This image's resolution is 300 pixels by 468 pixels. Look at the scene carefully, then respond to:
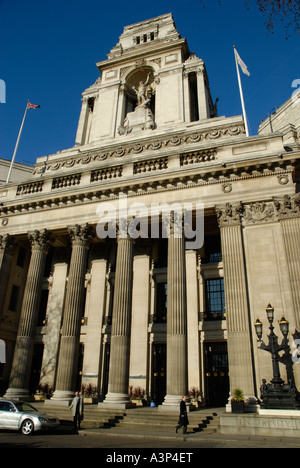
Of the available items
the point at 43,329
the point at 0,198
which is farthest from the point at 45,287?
the point at 0,198

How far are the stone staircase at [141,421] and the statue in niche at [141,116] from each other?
2387 cm

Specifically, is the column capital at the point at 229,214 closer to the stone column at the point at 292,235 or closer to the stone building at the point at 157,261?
the stone building at the point at 157,261

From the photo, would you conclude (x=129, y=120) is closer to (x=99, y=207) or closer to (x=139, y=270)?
(x=99, y=207)

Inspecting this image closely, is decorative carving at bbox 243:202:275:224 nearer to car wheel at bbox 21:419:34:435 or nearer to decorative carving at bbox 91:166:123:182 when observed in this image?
decorative carving at bbox 91:166:123:182

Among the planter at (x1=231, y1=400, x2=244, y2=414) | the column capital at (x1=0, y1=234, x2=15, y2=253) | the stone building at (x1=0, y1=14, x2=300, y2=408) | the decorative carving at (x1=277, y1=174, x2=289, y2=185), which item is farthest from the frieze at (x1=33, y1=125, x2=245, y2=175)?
the planter at (x1=231, y1=400, x2=244, y2=414)

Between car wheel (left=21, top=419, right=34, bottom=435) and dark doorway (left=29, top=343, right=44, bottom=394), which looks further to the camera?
dark doorway (left=29, top=343, right=44, bottom=394)

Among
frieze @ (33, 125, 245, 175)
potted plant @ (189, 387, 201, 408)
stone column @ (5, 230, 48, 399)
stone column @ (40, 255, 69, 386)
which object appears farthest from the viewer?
frieze @ (33, 125, 245, 175)

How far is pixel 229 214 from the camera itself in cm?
2177

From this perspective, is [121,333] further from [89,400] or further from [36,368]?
[36,368]

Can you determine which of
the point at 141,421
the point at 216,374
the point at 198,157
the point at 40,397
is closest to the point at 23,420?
the point at 141,421

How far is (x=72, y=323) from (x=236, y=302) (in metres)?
10.7

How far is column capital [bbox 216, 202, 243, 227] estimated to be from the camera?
2155 centimetres

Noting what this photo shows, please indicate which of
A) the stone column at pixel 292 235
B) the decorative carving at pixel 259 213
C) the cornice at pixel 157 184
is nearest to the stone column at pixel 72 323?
the cornice at pixel 157 184

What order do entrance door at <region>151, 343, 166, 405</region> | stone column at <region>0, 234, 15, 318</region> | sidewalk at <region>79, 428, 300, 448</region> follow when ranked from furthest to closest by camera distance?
stone column at <region>0, 234, 15, 318</region> < entrance door at <region>151, 343, 166, 405</region> < sidewalk at <region>79, 428, 300, 448</region>
